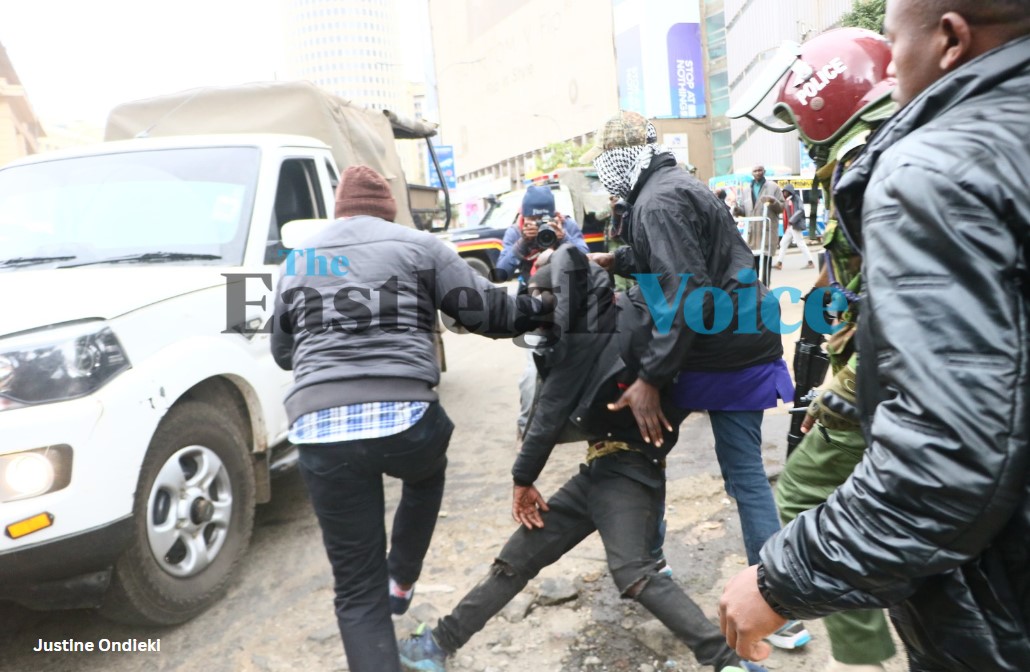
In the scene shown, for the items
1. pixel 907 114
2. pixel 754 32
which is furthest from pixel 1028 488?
pixel 754 32

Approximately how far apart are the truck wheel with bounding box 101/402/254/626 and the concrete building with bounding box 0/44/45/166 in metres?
12.7

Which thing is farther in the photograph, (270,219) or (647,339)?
(270,219)

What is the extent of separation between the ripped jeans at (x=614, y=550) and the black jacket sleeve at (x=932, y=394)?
1.37 m

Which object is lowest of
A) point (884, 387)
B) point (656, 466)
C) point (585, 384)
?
point (656, 466)

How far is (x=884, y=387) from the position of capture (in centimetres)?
108

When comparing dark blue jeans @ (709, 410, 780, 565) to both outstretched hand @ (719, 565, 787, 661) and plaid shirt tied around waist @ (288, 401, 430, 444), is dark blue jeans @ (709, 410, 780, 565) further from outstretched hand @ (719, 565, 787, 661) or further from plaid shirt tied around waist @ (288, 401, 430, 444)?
outstretched hand @ (719, 565, 787, 661)

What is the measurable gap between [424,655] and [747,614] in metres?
1.72

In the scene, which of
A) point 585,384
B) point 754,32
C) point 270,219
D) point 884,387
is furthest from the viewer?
point 754,32

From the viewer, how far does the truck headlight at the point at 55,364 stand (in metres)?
2.44

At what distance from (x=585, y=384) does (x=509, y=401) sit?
159 inches

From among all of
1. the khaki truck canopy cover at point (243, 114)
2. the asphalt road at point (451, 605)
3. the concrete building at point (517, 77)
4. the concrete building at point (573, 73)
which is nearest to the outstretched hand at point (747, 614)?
the asphalt road at point (451, 605)

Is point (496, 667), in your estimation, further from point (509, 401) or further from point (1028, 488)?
point (509, 401)

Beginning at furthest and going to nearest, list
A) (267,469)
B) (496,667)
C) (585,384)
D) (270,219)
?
(270,219), (267,469), (496,667), (585,384)

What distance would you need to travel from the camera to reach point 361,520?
93.9 inches
